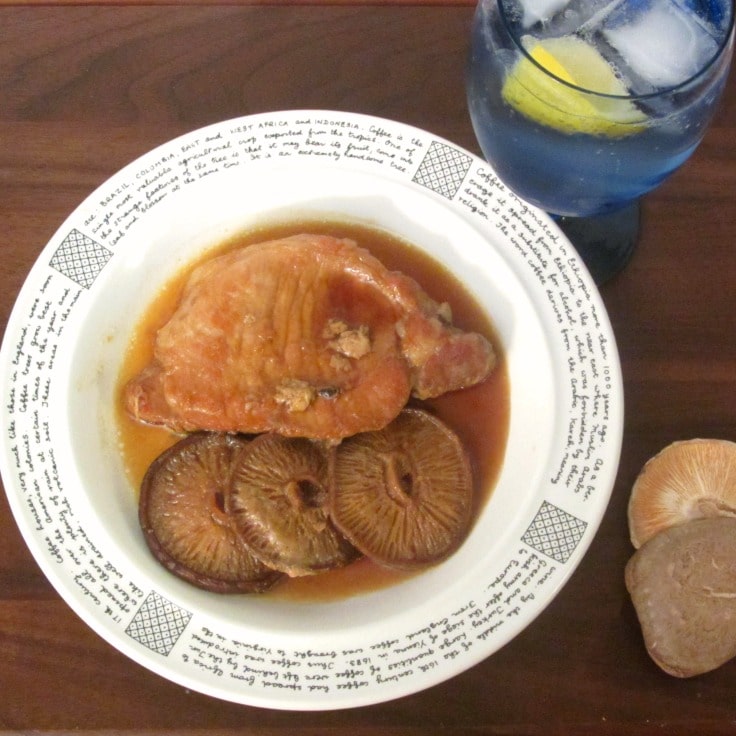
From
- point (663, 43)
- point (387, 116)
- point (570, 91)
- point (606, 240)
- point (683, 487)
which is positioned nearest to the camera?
point (570, 91)

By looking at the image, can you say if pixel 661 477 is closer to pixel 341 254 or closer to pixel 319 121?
pixel 341 254

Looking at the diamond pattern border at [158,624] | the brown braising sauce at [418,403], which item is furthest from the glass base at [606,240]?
the diamond pattern border at [158,624]

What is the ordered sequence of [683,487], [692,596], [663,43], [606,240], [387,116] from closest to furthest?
1. [663,43]
2. [692,596]
3. [683,487]
4. [606,240]
5. [387,116]

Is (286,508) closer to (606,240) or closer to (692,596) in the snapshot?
(692,596)

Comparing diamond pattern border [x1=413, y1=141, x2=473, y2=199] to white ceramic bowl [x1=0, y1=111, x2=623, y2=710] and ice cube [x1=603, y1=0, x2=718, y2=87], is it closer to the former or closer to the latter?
white ceramic bowl [x1=0, y1=111, x2=623, y2=710]

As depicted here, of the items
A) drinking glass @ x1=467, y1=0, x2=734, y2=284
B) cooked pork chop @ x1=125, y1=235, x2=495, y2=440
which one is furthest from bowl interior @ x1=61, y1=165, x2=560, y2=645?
drinking glass @ x1=467, y1=0, x2=734, y2=284

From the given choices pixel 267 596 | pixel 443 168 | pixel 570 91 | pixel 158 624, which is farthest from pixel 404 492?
pixel 570 91
